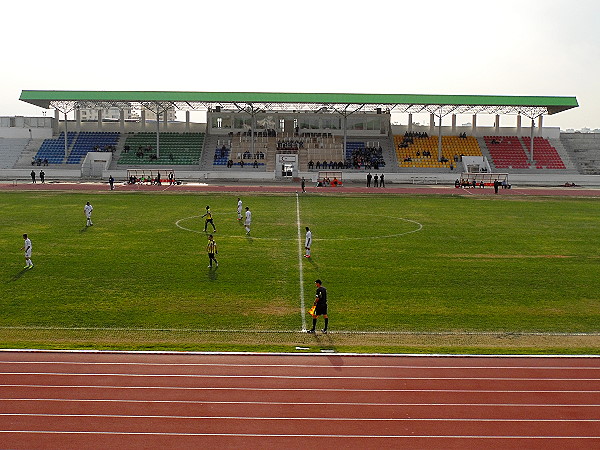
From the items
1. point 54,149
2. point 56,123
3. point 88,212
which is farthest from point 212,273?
point 56,123

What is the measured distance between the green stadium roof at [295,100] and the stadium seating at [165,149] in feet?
16.6

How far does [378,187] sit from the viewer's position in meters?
61.0

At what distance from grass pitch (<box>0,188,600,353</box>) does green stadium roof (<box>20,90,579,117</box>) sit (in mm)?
34431

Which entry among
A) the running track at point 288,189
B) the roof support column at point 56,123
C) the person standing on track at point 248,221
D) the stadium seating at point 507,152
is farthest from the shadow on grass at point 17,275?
the roof support column at point 56,123

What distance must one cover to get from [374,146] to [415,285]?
57739mm

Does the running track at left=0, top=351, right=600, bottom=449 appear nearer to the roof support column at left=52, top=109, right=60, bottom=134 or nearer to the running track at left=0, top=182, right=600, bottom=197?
the running track at left=0, top=182, right=600, bottom=197

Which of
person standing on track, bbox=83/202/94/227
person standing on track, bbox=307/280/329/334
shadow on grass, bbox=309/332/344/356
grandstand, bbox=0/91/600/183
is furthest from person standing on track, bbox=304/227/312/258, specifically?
grandstand, bbox=0/91/600/183

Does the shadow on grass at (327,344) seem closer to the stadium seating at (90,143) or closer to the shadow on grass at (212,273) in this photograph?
the shadow on grass at (212,273)

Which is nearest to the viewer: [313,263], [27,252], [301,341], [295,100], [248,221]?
[301,341]

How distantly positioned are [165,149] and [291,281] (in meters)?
57.8

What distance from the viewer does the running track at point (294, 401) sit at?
10.7m

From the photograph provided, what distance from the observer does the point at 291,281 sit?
830 inches

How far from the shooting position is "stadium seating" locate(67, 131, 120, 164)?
73375 mm

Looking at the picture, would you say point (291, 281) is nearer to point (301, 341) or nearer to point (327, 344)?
point (301, 341)
